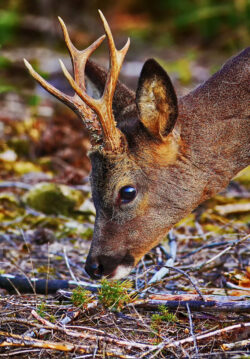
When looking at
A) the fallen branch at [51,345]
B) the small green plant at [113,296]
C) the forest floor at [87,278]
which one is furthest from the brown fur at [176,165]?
the fallen branch at [51,345]

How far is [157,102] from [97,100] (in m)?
0.47

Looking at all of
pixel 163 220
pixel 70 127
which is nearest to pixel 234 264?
pixel 163 220

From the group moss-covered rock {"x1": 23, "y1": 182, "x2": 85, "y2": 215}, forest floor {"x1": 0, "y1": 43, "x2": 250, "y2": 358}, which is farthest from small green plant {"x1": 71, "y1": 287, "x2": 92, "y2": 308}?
moss-covered rock {"x1": 23, "y1": 182, "x2": 85, "y2": 215}

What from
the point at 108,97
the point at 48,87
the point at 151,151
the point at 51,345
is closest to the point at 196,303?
the point at 51,345

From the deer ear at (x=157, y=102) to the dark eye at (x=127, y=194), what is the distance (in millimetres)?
463

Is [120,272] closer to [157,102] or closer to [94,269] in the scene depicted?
[94,269]

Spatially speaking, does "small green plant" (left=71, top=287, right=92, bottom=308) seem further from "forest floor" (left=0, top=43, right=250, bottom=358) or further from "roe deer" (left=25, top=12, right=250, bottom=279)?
"roe deer" (left=25, top=12, right=250, bottom=279)

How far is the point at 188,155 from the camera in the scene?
4.68 metres

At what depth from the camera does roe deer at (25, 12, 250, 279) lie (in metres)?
4.38

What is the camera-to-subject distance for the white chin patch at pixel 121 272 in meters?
4.49

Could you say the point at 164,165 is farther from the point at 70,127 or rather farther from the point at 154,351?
the point at 70,127

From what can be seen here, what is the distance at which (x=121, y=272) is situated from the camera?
452cm

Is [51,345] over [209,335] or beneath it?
over

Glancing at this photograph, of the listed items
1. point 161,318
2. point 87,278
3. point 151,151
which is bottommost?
point 161,318
